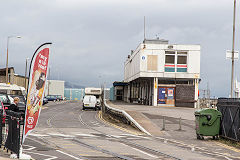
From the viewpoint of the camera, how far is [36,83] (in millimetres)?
9445

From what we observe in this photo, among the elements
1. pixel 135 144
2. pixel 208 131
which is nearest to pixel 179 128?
pixel 208 131

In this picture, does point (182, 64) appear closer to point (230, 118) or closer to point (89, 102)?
point (89, 102)

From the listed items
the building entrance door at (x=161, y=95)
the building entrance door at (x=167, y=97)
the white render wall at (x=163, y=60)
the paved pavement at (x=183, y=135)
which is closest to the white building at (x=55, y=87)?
the white render wall at (x=163, y=60)

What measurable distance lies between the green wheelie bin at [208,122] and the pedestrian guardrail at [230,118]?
0.93 ft

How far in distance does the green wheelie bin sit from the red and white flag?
9.68 meters

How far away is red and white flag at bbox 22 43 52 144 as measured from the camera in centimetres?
924

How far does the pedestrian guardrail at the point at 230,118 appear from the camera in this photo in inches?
617

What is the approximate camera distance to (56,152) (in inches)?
450

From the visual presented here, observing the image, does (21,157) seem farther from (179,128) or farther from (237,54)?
(237,54)

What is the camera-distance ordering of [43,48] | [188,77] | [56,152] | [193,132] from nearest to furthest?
[43,48] → [56,152] → [193,132] → [188,77]

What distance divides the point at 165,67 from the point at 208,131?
27.7 metres

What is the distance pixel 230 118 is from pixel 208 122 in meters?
1.14

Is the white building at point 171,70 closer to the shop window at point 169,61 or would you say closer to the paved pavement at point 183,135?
the shop window at point 169,61

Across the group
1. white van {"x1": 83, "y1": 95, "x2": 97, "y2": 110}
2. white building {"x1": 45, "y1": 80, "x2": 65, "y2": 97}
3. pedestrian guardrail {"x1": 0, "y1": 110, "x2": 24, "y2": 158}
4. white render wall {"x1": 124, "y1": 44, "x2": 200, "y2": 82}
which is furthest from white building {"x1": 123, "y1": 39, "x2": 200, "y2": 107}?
white building {"x1": 45, "y1": 80, "x2": 65, "y2": 97}
